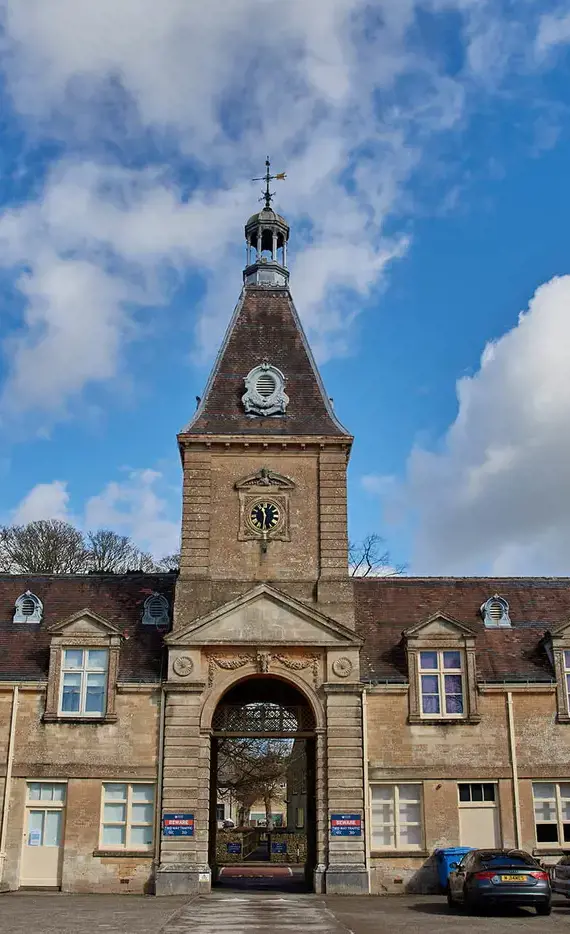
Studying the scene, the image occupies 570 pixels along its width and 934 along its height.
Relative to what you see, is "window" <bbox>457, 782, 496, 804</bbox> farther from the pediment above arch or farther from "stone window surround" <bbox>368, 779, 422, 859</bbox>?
the pediment above arch

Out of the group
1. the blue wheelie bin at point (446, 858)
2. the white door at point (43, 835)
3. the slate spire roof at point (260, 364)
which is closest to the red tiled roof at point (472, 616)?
the blue wheelie bin at point (446, 858)

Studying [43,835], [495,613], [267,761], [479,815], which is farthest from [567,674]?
[267,761]

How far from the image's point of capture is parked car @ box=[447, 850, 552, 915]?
66.0 ft

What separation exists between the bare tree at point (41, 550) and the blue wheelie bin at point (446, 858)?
1345 inches

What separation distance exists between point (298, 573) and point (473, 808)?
863cm

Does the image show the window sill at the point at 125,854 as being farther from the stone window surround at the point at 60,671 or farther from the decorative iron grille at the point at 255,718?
→ the decorative iron grille at the point at 255,718

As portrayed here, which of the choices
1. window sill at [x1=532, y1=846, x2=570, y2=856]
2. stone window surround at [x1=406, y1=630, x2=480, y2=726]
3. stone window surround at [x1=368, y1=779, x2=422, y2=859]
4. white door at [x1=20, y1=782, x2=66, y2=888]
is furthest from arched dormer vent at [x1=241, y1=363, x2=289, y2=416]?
window sill at [x1=532, y1=846, x2=570, y2=856]

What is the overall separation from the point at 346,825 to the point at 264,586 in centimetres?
719

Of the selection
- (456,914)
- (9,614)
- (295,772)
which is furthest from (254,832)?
(456,914)

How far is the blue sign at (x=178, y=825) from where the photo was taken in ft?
89.4

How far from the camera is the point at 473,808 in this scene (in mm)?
28484

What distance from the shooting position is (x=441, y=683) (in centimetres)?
2947

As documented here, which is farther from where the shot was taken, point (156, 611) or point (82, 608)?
point (82, 608)

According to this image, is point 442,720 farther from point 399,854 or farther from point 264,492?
point 264,492
